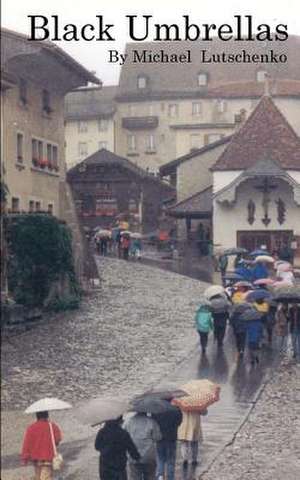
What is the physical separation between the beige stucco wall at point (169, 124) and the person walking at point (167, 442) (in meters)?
82.1

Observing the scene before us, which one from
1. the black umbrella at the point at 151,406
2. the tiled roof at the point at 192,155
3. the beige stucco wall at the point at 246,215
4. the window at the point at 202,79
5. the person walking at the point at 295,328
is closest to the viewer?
the black umbrella at the point at 151,406

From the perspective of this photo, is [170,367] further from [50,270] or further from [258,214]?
[258,214]

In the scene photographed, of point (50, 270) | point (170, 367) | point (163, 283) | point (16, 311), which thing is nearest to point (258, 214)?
point (163, 283)

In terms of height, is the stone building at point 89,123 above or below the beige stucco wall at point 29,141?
above

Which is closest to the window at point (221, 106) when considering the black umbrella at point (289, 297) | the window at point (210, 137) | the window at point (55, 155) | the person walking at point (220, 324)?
the window at point (210, 137)

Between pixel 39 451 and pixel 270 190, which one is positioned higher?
pixel 270 190

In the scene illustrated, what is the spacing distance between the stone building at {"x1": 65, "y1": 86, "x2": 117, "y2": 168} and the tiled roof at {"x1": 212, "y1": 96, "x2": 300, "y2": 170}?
44515 millimetres

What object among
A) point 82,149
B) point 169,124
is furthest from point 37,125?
point 82,149

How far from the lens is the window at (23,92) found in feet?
125

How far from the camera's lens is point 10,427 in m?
18.3

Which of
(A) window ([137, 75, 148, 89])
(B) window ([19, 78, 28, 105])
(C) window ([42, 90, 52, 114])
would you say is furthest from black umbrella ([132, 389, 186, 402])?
(A) window ([137, 75, 148, 89])

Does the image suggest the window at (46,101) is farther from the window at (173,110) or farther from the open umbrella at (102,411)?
the window at (173,110)

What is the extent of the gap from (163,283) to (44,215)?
8251 millimetres

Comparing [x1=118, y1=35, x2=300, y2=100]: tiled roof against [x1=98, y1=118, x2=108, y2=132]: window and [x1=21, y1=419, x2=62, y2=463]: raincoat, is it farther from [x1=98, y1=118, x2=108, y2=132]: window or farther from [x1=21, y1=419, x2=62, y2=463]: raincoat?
[x1=21, y1=419, x2=62, y2=463]: raincoat
